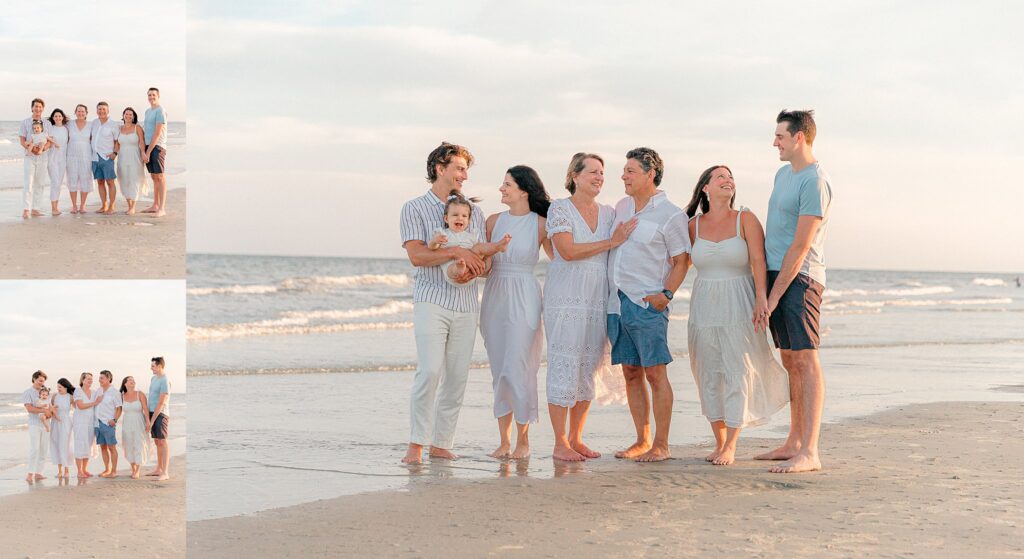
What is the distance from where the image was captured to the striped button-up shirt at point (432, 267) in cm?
604

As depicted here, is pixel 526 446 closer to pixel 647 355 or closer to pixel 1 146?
pixel 647 355

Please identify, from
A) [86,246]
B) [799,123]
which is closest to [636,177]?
[799,123]

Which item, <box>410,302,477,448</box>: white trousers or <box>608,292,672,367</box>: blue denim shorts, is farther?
<box>410,302,477,448</box>: white trousers

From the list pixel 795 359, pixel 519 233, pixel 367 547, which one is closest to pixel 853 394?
pixel 795 359

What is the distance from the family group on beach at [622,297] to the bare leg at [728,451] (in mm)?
13

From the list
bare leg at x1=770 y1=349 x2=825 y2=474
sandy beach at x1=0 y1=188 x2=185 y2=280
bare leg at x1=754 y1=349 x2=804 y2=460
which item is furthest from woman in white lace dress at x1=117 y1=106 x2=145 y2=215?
bare leg at x1=770 y1=349 x2=825 y2=474

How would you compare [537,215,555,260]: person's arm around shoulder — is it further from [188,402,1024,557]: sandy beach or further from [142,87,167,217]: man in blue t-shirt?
[142,87,167,217]: man in blue t-shirt

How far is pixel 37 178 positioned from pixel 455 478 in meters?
3.77

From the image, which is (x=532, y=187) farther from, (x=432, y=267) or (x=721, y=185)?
(x=721, y=185)

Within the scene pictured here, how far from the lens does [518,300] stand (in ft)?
20.0

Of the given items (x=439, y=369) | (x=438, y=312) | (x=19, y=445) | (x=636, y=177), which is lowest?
(x=19, y=445)

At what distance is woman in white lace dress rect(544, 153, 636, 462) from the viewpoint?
6.01 m

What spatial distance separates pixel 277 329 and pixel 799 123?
12061 mm

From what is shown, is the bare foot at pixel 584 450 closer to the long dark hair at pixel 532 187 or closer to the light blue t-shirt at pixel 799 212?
the long dark hair at pixel 532 187
